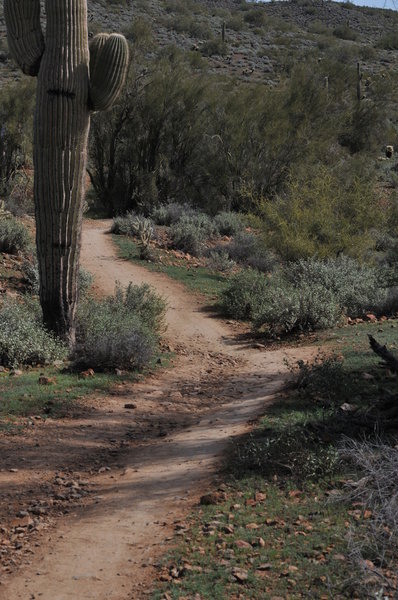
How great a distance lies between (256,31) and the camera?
67.2 m

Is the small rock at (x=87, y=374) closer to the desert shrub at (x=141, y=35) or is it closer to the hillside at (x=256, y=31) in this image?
the desert shrub at (x=141, y=35)

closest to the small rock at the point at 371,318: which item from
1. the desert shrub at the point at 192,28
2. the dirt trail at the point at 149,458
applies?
the dirt trail at the point at 149,458

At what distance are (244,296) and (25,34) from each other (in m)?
6.51

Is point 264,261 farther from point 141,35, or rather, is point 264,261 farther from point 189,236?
point 141,35

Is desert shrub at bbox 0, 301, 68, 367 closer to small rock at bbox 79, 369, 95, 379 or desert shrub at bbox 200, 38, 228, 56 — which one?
small rock at bbox 79, 369, 95, 379

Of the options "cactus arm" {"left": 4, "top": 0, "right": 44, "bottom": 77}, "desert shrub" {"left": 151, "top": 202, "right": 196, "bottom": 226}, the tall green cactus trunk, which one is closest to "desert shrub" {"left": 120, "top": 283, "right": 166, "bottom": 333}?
the tall green cactus trunk

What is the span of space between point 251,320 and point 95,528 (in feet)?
30.9

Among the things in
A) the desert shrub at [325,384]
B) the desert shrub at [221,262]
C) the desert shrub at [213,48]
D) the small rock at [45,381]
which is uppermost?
the desert shrub at [213,48]

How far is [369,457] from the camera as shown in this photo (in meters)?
5.47

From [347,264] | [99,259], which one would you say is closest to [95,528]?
[347,264]

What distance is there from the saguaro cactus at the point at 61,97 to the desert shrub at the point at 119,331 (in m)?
1.00

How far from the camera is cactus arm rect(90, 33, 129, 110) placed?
10.1 meters

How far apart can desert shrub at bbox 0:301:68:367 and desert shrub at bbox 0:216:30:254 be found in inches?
252

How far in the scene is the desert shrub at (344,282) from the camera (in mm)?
14422
